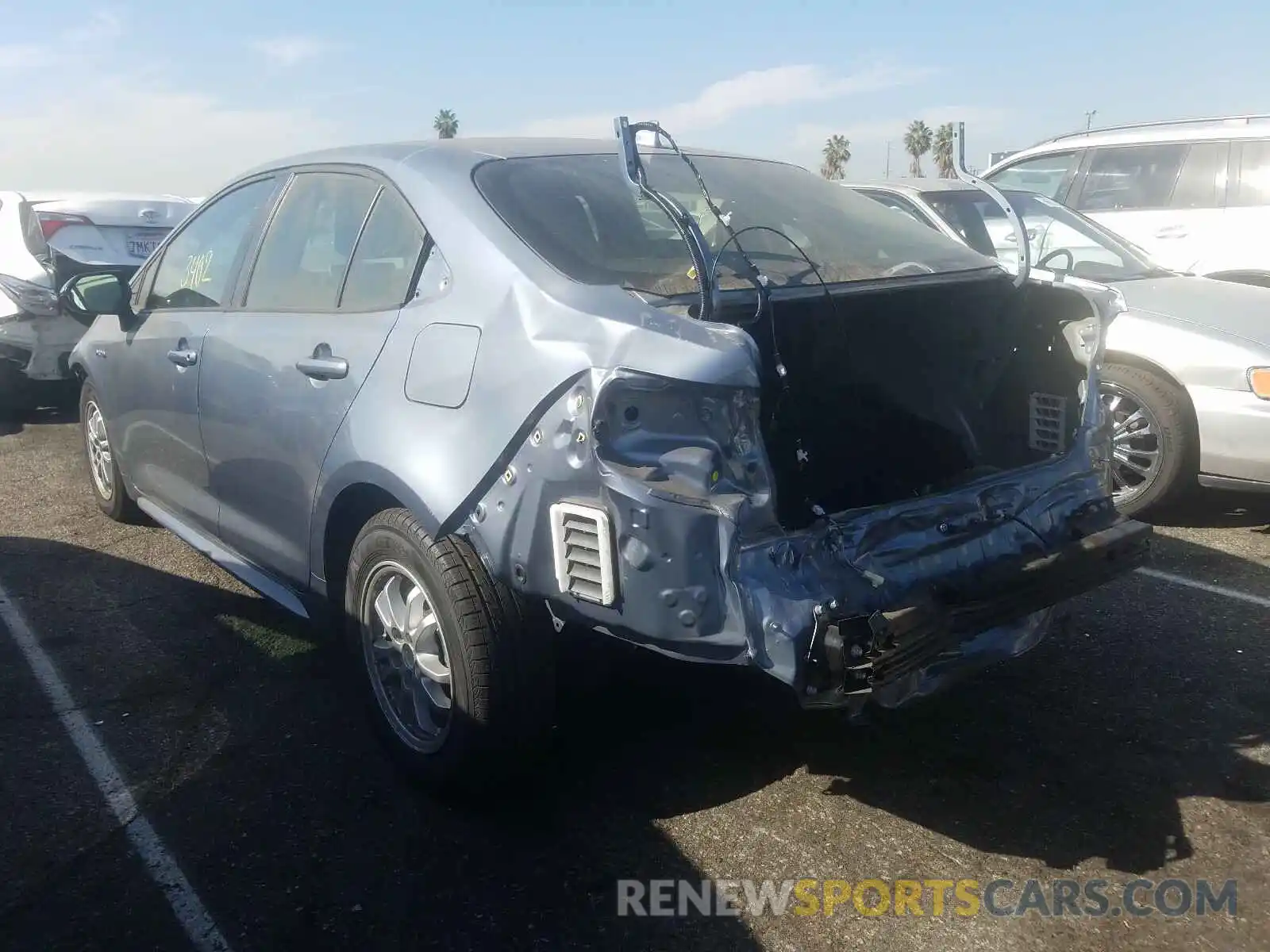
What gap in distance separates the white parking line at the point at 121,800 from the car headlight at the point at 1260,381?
4.76 m

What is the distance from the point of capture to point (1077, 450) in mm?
3217

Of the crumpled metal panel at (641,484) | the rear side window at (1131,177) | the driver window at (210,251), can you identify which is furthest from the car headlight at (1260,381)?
the driver window at (210,251)

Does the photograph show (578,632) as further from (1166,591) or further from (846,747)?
(1166,591)

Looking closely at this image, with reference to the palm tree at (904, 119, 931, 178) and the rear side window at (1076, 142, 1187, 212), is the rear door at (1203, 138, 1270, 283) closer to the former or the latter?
the rear side window at (1076, 142, 1187, 212)

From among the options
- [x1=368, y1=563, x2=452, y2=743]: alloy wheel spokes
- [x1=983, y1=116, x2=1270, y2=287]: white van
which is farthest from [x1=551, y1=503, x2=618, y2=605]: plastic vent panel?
[x1=983, y1=116, x2=1270, y2=287]: white van

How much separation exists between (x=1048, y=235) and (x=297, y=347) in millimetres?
4968

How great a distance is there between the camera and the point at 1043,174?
28.7ft

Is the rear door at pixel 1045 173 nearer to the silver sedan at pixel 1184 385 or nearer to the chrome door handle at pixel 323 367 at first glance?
the silver sedan at pixel 1184 385

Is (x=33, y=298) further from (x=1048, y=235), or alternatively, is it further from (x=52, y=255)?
(x=1048, y=235)

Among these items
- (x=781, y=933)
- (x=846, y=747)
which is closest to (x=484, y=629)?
(x=781, y=933)

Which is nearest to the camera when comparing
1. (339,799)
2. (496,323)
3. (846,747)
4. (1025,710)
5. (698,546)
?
(698,546)

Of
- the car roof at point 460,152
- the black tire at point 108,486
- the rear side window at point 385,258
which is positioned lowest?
the black tire at point 108,486

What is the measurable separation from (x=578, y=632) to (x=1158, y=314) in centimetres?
402

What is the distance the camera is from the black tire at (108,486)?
208 inches
